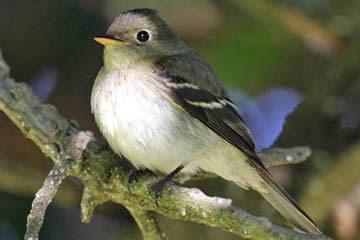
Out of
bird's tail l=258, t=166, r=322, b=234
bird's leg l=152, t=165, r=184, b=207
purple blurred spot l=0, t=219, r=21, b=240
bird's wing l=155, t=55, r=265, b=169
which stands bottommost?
purple blurred spot l=0, t=219, r=21, b=240

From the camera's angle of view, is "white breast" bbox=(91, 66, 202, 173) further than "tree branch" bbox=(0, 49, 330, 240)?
Yes

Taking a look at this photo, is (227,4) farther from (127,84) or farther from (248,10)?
(127,84)

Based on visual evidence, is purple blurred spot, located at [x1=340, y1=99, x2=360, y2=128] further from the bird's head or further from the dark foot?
the dark foot

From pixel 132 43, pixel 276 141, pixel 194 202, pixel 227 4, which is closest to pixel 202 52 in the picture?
pixel 227 4

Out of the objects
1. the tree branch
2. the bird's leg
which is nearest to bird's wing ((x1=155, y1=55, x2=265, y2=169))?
the bird's leg

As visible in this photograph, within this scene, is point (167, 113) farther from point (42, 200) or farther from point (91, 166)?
point (42, 200)
